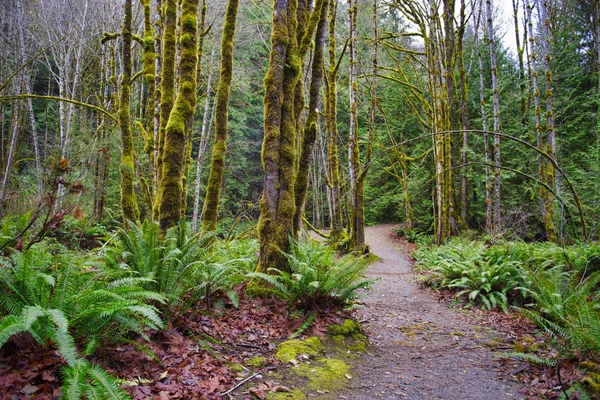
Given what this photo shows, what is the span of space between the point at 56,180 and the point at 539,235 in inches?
794

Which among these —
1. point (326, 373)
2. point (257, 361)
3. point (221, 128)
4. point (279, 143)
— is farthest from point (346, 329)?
point (221, 128)

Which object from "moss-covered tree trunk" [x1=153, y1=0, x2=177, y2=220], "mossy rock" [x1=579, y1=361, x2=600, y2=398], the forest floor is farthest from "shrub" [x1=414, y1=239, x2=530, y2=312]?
"moss-covered tree trunk" [x1=153, y1=0, x2=177, y2=220]

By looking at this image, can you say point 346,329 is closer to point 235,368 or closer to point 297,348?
point 297,348

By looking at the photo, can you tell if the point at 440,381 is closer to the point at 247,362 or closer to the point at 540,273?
the point at 247,362

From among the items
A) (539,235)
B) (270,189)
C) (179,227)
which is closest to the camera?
(179,227)

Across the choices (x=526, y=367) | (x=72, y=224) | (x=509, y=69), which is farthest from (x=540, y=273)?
(x=509, y=69)

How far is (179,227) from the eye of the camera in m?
4.53

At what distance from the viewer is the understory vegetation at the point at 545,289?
10.5ft

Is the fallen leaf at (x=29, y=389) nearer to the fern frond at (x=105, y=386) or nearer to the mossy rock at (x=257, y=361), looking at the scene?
the fern frond at (x=105, y=386)

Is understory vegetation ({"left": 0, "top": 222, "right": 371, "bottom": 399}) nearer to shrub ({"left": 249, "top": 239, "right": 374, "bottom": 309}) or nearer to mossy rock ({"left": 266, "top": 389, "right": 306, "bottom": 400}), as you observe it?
shrub ({"left": 249, "top": 239, "right": 374, "bottom": 309})

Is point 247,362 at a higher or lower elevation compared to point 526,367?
higher

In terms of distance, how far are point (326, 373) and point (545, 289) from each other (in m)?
3.78

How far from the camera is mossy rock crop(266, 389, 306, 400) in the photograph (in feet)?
9.30

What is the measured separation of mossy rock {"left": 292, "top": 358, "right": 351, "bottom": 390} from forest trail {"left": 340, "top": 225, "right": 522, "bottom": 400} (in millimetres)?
130
